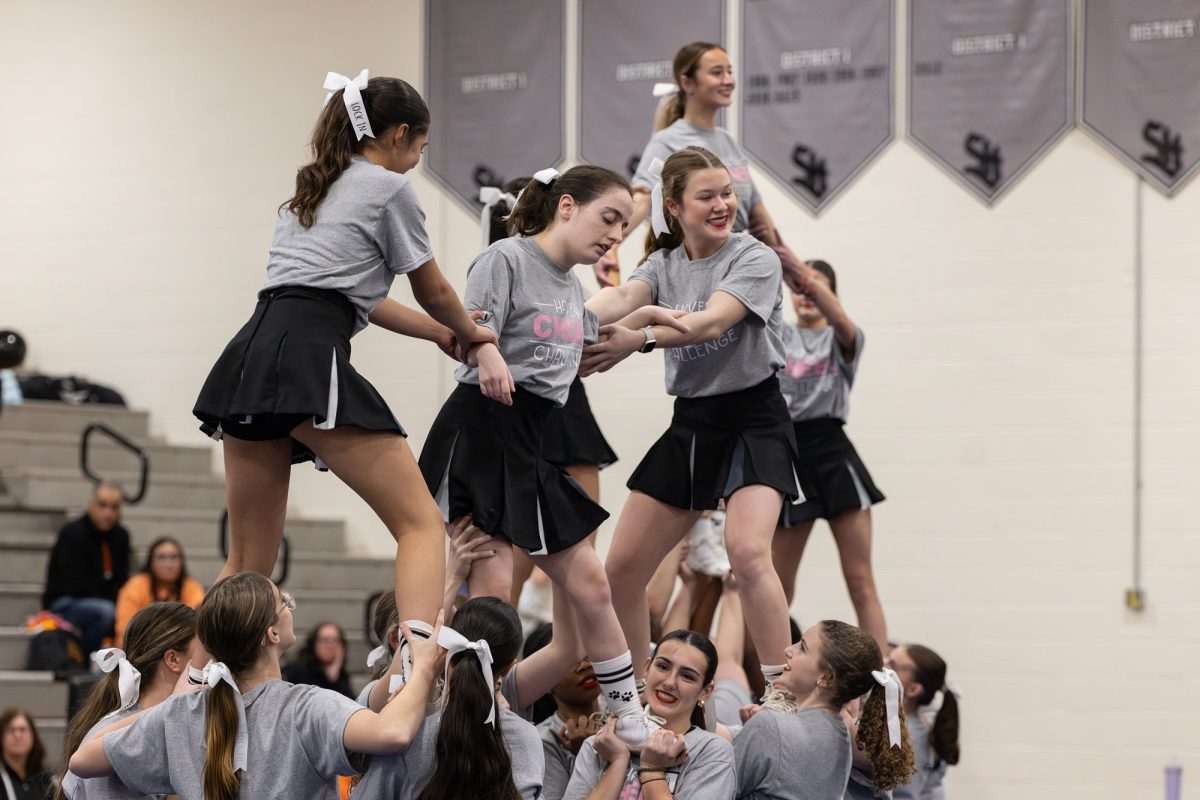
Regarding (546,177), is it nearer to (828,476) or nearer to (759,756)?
(759,756)

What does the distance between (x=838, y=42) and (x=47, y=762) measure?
5724mm

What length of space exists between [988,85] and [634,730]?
5.76m

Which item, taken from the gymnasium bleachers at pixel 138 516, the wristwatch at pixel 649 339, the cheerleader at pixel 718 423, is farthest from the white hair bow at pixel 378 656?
the gymnasium bleachers at pixel 138 516

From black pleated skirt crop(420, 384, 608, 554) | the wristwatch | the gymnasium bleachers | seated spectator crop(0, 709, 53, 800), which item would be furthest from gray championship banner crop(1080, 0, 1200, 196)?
seated spectator crop(0, 709, 53, 800)

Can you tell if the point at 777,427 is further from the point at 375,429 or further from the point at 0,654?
the point at 0,654

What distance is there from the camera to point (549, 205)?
369cm

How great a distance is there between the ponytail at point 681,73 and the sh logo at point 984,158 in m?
3.48

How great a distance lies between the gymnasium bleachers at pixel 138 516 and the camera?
29.2ft

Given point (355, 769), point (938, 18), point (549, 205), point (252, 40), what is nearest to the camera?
point (355, 769)

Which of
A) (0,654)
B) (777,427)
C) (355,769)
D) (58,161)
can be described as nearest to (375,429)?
(355,769)

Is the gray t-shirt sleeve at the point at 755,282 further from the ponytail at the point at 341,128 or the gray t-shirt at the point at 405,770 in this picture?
the gray t-shirt at the point at 405,770

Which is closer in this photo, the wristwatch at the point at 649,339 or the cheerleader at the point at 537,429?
the cheerleader at the point at 537,429

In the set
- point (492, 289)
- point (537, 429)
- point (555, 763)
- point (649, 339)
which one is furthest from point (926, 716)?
point (492, 289)

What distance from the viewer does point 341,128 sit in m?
3.27
